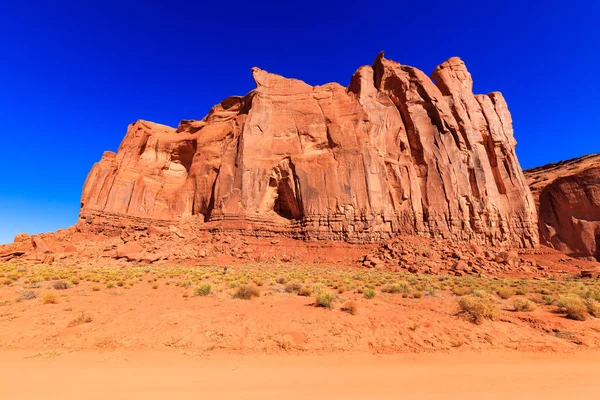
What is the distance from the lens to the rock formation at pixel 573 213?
36.2m

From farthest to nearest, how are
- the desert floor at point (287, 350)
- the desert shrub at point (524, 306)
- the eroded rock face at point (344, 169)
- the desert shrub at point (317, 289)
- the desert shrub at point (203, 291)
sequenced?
the eroded rock face at point (344, 169) → the desert shrub at point (317, 289) → the desert shrub at point (203, 291) → the desert shrub at point (524, 306) → the desert floor at point (287, 350)

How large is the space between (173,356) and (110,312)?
441 cm

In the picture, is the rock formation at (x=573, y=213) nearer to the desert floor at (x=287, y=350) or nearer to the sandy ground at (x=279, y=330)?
the desert floor at (x=287, y=350)

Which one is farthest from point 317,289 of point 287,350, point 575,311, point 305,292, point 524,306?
point 575,311

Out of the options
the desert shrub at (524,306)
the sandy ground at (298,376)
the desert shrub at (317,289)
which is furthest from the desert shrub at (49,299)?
the desert shrub at (524,306)

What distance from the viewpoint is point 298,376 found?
485 centimetres

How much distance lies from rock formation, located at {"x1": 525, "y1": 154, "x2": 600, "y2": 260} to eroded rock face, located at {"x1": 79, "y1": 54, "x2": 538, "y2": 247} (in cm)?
551

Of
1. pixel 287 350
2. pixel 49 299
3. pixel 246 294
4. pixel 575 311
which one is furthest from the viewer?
pixel 246 294

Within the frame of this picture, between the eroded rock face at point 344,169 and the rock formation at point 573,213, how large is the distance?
217 inches

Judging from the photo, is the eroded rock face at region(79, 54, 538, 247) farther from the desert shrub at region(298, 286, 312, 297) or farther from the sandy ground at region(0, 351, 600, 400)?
the sandy ground at region(0, 351, 600, 400)

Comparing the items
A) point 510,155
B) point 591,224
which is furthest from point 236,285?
point 591,224

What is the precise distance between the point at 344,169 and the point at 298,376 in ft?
111

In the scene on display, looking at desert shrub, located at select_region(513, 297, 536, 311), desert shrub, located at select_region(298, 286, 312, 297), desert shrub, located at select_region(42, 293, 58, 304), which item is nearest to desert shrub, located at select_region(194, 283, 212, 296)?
desert shrub, located at select_region(298, 286, 312, 297)

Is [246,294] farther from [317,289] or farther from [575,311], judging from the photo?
[575,311]
